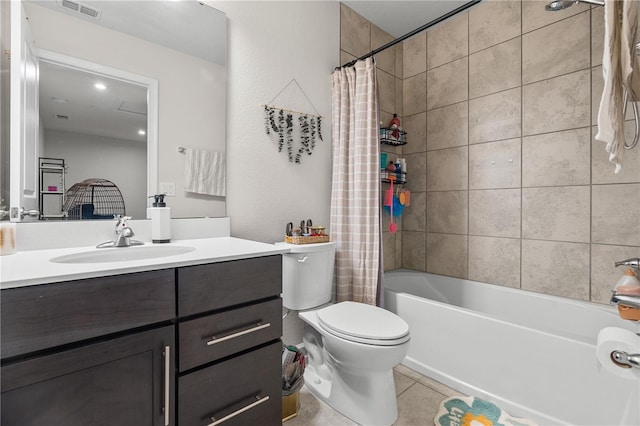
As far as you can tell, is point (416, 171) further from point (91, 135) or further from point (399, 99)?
point (91, 135)

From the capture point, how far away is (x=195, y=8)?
1.59 meters

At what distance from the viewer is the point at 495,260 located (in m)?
2.21

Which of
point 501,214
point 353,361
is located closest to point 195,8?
point 353,361

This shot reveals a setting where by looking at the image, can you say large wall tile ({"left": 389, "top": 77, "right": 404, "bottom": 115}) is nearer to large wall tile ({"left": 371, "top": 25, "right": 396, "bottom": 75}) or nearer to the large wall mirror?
large wall tile ({"left": 371, "top": 25, "right": 396, "bottom": 75})

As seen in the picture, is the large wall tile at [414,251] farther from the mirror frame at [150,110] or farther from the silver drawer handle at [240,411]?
the mirror frame at [150,110]

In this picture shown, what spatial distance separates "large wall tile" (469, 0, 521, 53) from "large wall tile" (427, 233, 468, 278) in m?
1.46

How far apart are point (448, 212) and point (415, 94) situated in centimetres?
109

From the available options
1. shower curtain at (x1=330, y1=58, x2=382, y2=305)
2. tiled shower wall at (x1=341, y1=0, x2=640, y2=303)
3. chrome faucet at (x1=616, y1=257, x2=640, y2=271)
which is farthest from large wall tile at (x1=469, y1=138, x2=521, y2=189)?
shower curtain at (x1=330, y1=58, x2=382, y2=305)

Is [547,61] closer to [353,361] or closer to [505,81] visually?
[505,81]

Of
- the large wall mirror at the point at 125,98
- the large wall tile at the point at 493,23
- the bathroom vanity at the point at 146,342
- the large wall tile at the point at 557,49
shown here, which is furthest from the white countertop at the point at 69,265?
the large wall tile at the point at 493,23

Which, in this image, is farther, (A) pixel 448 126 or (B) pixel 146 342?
(A) pixel 448 126

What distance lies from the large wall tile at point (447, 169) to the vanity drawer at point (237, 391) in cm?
191

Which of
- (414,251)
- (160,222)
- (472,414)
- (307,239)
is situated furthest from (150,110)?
(414,251)

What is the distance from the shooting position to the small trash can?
1448mm
